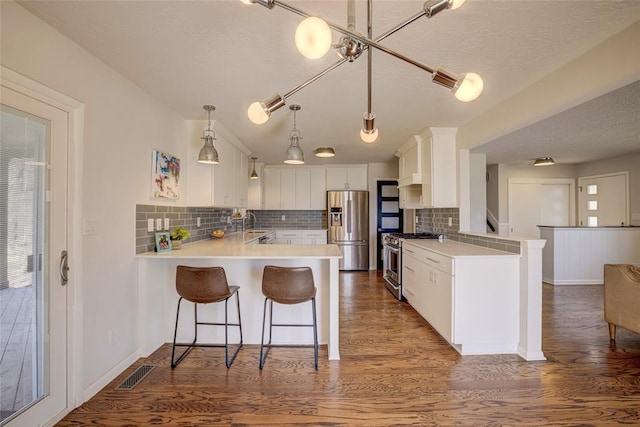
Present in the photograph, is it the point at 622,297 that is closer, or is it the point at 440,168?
the point at 622,297

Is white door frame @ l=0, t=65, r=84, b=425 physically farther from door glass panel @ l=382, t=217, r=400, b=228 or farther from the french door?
door glass panel @ l=382, t=217, r=400, b=228

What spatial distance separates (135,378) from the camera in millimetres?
2109

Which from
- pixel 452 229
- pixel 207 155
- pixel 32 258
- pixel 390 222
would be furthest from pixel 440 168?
pixel 32 258

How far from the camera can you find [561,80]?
2.07 meters

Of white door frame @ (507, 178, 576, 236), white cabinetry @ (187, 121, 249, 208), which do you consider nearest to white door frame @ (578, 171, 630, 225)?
white door frame @ (507, 178, 576, 236)

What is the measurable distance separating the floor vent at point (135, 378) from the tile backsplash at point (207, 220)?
901 mm

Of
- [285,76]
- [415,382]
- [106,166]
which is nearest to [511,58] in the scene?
[285,76]

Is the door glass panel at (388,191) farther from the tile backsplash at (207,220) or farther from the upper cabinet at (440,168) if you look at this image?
the upper cabinet at (440,168)

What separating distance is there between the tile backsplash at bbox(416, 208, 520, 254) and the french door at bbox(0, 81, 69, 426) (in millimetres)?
3324

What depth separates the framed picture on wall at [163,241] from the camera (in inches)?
100

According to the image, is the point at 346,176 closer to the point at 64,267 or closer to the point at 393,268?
the point at 393,268

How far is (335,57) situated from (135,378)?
105 inches

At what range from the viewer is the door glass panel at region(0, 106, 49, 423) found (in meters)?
1.46

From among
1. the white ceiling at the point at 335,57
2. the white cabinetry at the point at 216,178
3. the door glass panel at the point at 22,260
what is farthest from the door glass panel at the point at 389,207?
the door glass panel at the point at 22,260
